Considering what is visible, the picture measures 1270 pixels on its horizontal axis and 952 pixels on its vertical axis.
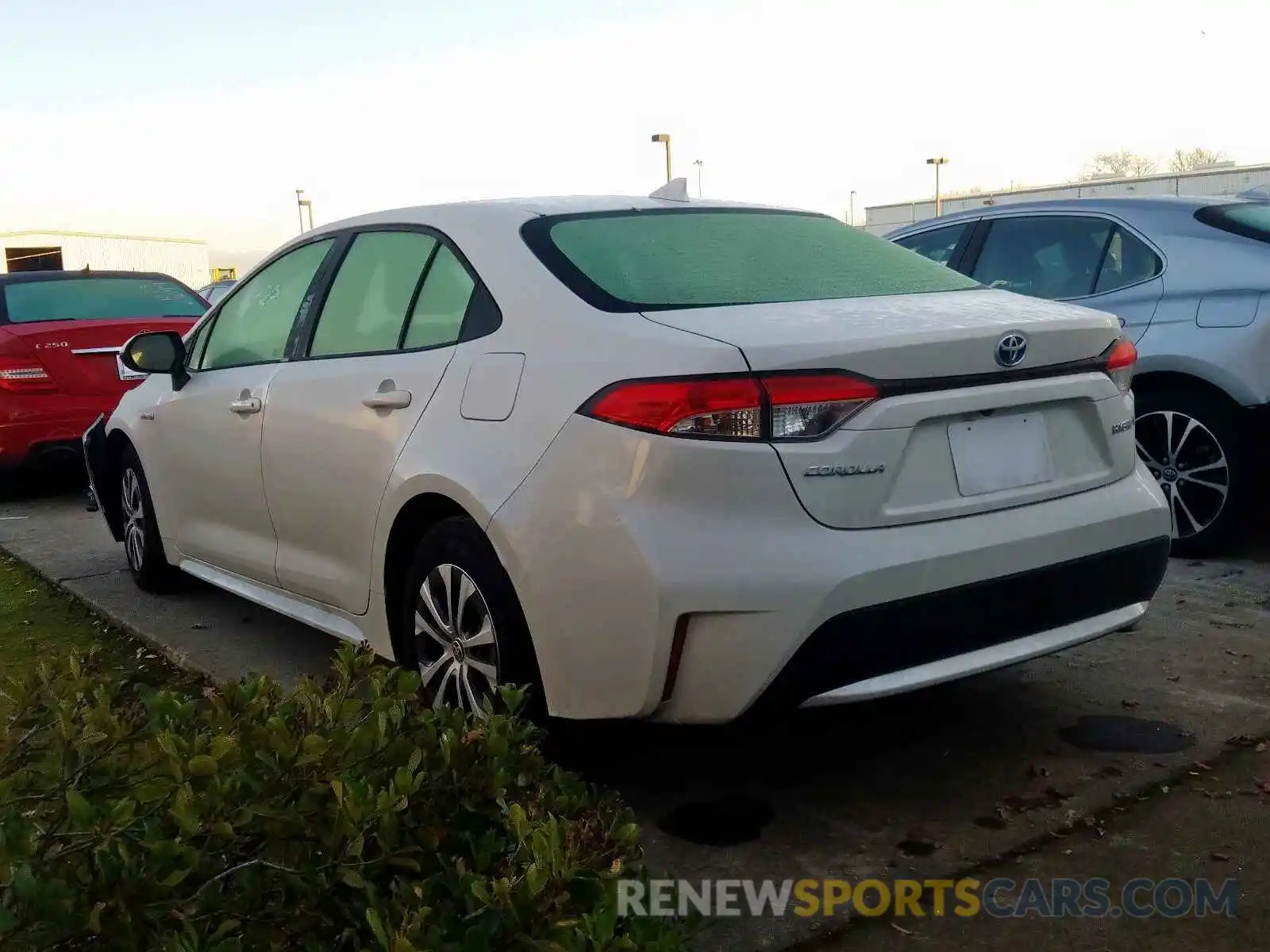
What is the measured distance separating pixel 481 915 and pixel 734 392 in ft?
4.32

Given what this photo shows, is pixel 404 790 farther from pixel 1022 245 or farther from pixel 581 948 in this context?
pixel 1022 245

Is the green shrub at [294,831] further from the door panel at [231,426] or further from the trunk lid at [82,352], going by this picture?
the trunk lid at [82,352]

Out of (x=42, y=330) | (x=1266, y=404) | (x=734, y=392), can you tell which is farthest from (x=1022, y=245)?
(x=42, y=330)

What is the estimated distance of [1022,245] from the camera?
601 cm

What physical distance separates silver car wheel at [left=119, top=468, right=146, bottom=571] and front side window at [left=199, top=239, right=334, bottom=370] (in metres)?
0.84

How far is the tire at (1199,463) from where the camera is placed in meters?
5.14

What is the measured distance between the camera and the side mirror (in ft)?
15.7

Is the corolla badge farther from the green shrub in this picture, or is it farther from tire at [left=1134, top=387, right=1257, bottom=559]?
tire at [left=1134, top=387, right=1257, bottom=559]

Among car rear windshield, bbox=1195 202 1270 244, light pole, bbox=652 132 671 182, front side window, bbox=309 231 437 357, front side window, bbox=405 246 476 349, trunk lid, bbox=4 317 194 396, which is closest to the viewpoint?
front side window, bbox=405 246 476 349

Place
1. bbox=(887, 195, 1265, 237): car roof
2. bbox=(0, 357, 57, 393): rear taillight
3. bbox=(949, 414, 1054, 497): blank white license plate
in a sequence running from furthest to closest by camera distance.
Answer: bbox=(0, 357, 57, 393): rear taillight, bbox=(887, 195, 1265, 237): car roof, bbox=(949, 414, 1054, 497): blank white license plate

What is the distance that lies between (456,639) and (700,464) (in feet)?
3.07

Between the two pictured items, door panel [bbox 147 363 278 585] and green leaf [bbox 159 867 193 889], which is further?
door panel [bbox 147 363 278 585]

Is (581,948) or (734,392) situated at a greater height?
(734,392)

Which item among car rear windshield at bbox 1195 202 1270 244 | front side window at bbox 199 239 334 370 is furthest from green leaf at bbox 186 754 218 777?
car rear windshield at bbox 1195 202 1270 244
